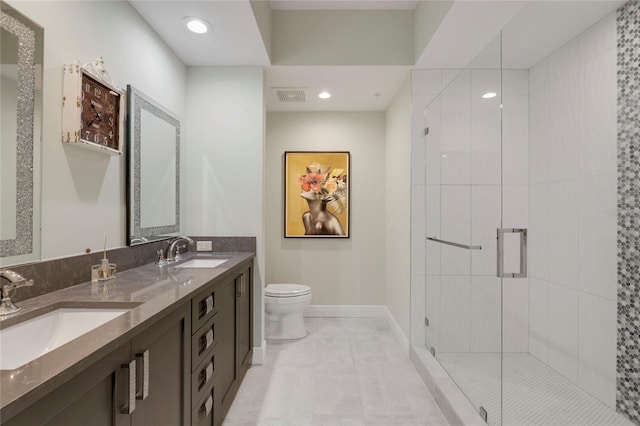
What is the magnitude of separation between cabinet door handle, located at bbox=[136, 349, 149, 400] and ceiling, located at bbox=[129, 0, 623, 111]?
1.89 meters

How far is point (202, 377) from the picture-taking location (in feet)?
5.16

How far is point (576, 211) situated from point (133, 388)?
2362mm

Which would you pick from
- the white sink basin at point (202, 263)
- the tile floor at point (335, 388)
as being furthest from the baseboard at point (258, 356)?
the white sink basin at point (202, 263)

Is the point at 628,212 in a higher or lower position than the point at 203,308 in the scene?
higher

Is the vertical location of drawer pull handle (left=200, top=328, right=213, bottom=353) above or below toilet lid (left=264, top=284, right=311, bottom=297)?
above

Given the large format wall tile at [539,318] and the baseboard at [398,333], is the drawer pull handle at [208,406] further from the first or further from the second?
the large format wall tile at [539,318]

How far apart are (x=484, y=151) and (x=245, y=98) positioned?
185cm

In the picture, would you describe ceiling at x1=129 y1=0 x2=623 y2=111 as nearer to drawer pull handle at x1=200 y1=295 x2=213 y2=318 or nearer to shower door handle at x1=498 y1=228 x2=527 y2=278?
shower door handle at x1=498 y1=228 x2=527 y2=278

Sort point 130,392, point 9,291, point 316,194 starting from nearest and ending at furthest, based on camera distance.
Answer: point 130,392 → point 9,291 → point 316,194

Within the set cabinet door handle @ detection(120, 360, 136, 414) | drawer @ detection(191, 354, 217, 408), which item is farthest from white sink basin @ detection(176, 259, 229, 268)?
cabinet door handle @ detection(120, 360, 136, 414)

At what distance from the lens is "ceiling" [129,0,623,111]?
1.94 metres

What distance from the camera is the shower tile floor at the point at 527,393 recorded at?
1775mm

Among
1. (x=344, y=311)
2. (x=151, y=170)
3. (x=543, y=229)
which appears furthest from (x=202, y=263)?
(x=543, y=229)

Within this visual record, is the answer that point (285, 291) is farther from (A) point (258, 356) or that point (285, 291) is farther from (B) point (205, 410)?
(B) point (205, 410)
